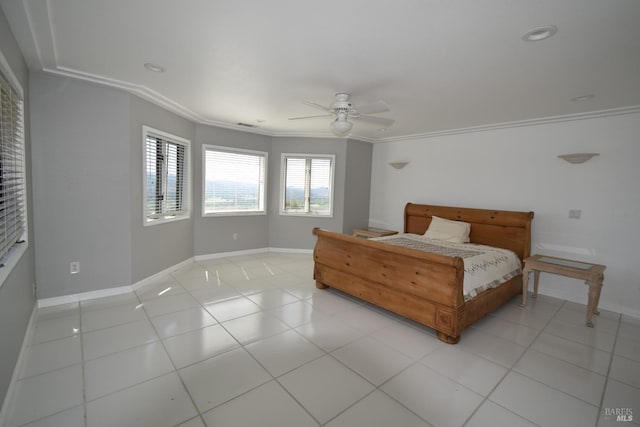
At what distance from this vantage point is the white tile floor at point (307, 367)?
5.88 ft

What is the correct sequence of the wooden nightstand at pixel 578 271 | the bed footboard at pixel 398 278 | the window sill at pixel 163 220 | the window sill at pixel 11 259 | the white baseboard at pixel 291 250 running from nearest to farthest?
the window sill at pixel 11 259 → the bed footboard at pixel 398 278 → the wooden nightstand at pixel 578 271 → the window sill at pixel 163 220 → the white baseboard at pixel 291 250

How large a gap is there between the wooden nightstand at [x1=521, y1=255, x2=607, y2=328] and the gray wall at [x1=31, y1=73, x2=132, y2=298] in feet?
16.6

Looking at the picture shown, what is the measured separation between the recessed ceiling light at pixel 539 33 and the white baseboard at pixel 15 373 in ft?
13.4

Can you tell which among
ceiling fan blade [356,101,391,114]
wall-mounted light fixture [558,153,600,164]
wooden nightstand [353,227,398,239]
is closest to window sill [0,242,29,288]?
ceiling fan blade [356,101,391,114]

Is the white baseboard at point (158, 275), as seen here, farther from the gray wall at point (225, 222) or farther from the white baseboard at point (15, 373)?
the white baseboard at point (15, 373)

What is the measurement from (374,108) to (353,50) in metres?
0.64

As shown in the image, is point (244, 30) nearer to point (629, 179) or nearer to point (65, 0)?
point (65, 0)

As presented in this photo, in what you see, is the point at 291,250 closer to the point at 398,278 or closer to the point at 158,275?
the point at 158,275

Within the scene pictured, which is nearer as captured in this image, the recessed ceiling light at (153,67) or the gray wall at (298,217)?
the recessed ceiling light at (153,67)

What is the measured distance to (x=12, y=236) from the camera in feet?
7.18

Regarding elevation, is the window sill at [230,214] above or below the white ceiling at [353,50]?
below

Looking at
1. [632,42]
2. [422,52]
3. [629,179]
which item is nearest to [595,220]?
[629,179]

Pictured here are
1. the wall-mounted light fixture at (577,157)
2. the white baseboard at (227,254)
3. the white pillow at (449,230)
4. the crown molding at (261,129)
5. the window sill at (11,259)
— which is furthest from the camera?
the white baseboard at (227,254)

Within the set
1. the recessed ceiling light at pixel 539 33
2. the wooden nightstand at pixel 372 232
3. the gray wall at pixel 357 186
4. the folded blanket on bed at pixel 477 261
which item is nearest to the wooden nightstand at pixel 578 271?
the folded blanket on bed at pixel 477 261
